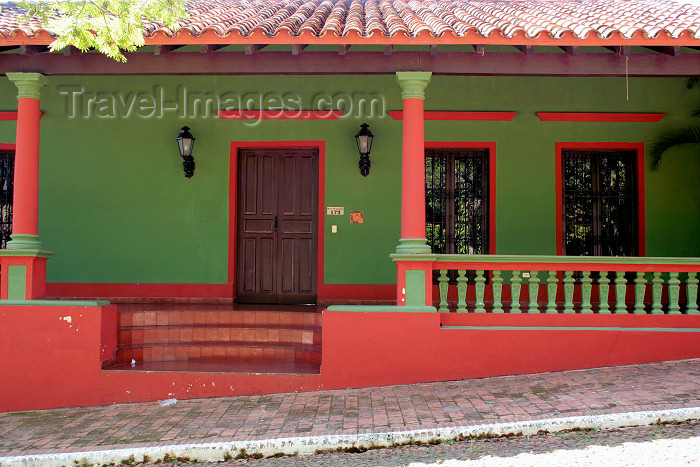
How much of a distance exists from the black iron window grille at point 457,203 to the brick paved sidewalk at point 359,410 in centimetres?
285

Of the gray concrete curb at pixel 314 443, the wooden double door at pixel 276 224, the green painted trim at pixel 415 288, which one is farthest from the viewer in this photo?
the wooden double door at pixel 276 224

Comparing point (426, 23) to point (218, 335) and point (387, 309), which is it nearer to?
point (387, 309)

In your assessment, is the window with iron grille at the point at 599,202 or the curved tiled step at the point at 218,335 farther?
the window with iron grille at the point at 599,202

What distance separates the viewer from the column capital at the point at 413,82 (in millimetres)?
6605

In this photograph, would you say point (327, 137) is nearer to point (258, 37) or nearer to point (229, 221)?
point (229, 221)

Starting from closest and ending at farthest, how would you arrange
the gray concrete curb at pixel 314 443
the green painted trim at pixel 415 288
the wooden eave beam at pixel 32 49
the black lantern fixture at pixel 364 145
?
the gray concrete curb at pixel 314 443
the green painted trim at pixel 415 288
the wooden eave beam at pixel 32 49
the black lantern fixture at pixel 364 145

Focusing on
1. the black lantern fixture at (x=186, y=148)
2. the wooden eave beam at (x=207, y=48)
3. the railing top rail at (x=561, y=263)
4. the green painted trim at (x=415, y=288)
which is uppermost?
the wooden eave beam at (x=207, y=48)

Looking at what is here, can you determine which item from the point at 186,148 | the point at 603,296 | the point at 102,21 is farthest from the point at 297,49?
the point at 603,296

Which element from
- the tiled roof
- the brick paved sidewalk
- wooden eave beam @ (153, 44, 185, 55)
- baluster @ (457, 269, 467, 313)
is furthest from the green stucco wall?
the brick paved sidewalk

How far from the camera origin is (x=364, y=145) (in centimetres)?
852

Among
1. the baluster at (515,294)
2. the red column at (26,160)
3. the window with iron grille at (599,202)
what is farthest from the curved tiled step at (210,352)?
the window with iron grille at (599,202)

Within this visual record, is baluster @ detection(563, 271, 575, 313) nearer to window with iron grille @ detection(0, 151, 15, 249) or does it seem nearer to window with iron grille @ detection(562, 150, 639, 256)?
window with iron grille @ detection(562, 150, 639, 256)

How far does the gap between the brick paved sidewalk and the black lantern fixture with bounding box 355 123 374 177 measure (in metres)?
3.46

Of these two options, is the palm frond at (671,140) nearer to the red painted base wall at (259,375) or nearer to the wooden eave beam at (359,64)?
the wooden eave beam at (359,64)
